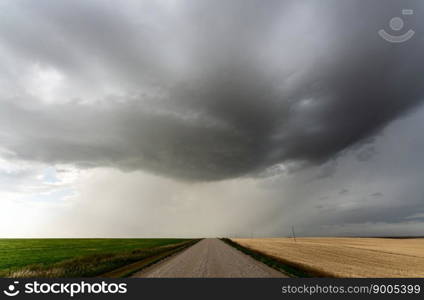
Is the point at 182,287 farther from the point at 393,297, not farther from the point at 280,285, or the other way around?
the point at 393,297

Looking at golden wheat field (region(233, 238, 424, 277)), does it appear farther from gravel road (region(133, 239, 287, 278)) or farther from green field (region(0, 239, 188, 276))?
green field (region(0, 239, 188, 276))

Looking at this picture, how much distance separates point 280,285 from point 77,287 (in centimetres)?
984

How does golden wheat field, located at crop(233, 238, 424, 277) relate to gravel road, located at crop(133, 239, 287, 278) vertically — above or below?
below

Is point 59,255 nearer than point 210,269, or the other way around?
point 210,269

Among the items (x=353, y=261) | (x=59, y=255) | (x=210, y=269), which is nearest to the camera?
(x=210, y=269)

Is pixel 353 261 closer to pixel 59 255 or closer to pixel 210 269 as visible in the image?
pixel 210 269

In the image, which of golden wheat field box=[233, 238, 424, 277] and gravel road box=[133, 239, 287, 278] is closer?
gravel road box=[133, 239, 287, 278]

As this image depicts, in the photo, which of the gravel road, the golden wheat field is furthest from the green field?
the golden wheat field

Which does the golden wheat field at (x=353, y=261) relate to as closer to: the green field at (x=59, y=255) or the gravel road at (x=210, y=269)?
the gravel road at (x=210, y=269)

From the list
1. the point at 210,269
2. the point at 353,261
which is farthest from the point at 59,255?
the point at 353,261

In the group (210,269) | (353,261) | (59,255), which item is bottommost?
(59,255)

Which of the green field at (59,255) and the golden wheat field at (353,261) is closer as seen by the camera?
the golden wheat field at (353,261)

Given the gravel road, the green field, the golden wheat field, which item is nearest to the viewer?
the gravel road

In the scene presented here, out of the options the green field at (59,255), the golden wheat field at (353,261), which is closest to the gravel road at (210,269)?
the golden wheat field at (353,261)
